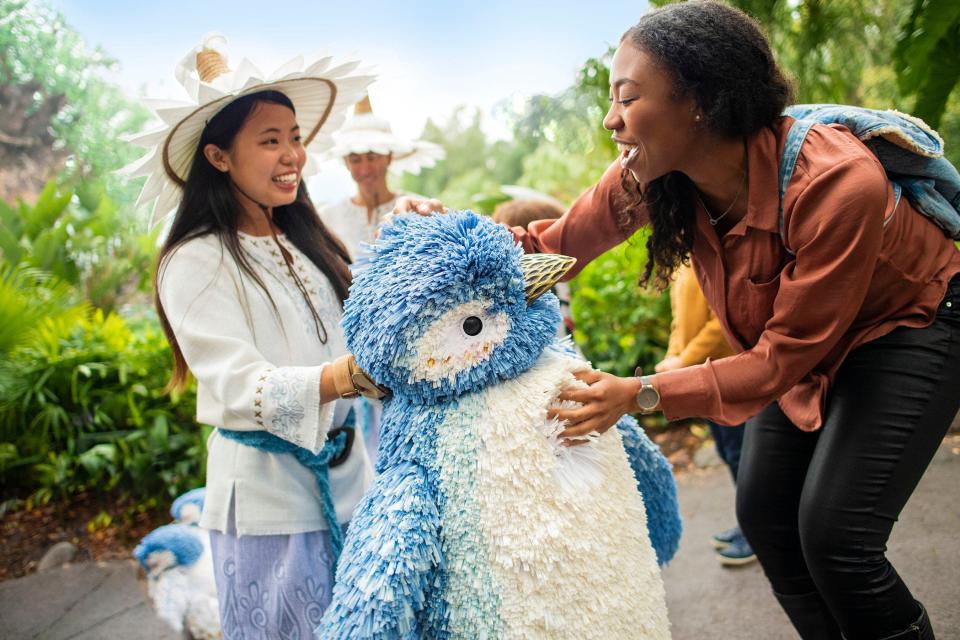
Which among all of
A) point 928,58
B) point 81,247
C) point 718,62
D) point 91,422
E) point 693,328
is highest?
point 718,62

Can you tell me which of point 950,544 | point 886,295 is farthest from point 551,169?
point 886,295

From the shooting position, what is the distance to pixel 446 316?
1412 mm

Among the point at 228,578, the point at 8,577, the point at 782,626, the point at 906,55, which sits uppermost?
the point at 906,55

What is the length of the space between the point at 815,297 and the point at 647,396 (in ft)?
1.28

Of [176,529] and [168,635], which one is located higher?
[176,529]

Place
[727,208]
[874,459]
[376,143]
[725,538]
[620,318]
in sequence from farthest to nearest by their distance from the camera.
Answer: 1. [620,318]
2. [376,143]
3. [725,538]
4. [727,208]
5. [874,459]

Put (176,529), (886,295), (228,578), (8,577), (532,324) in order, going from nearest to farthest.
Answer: (532,324)
(886,295)
(228,578)
(176,529)
(8,577)

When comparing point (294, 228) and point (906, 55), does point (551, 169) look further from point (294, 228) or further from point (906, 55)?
point (294, 228)

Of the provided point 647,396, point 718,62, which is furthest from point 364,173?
point 647,396

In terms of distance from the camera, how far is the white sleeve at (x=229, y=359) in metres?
1.60

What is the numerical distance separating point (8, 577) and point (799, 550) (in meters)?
3.95

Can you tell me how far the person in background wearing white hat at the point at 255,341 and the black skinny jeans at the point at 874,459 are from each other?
107 cm

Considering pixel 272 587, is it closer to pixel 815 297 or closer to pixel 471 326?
pixel 471 326

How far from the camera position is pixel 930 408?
5.13ft
